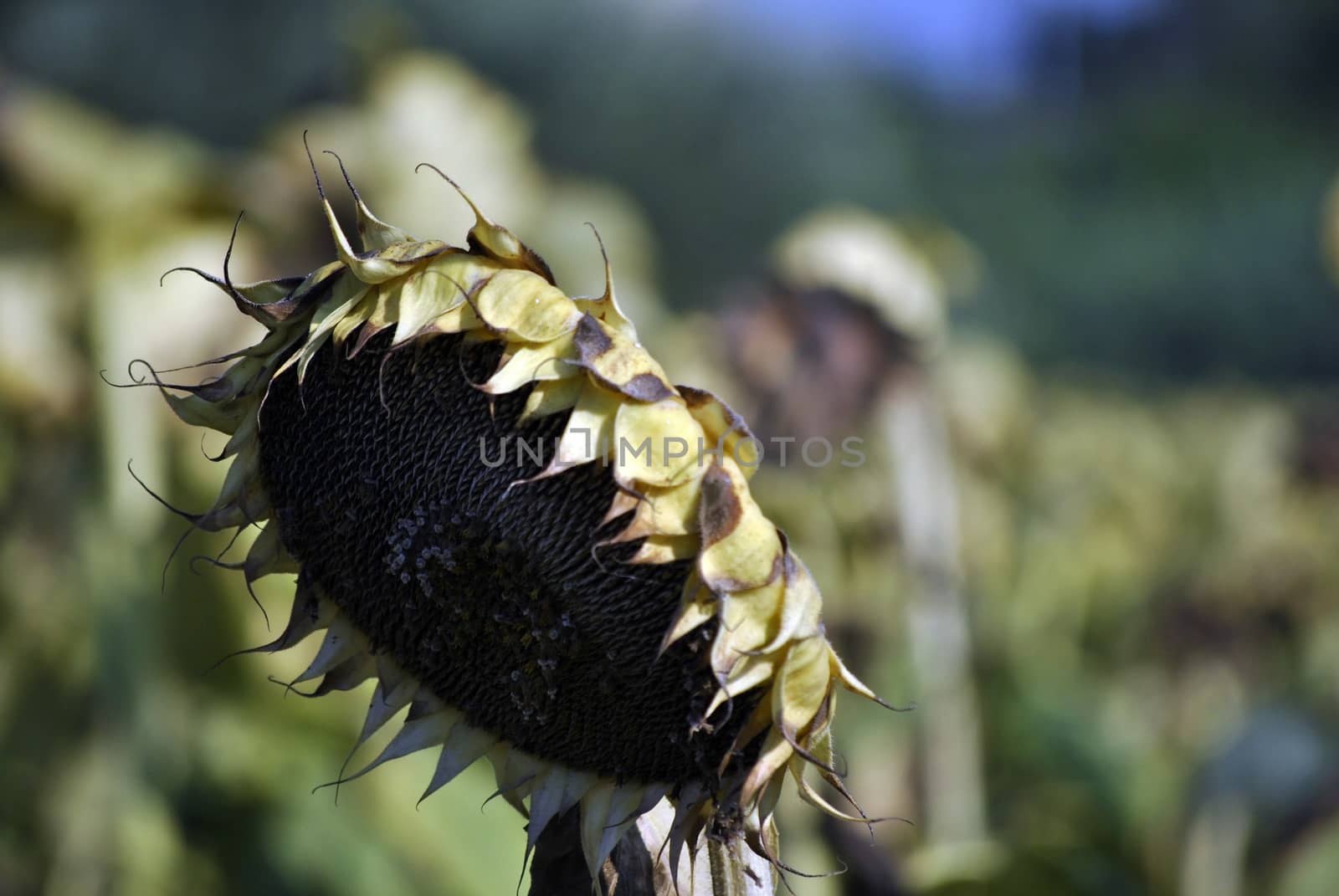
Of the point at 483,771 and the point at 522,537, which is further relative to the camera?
the point at 483,771

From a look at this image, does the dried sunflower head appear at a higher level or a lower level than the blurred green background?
higher

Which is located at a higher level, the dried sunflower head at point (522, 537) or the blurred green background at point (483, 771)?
the dried sunflower head at point (522, 537)

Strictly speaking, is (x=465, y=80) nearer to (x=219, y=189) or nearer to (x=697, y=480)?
(x=219, y=189)

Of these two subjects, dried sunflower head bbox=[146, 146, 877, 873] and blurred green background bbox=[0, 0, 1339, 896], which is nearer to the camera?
dried sunflower head bbox=[146, 146, 877, 873]

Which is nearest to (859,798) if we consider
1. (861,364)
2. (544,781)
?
(861,364)

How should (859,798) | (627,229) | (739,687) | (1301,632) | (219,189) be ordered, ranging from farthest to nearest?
(627,229) < (1301,632) < (859,798) < (219,189) < (739,687)

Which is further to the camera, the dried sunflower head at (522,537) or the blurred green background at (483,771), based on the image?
the blurred green background at (483,771)

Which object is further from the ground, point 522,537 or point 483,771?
point 522,537

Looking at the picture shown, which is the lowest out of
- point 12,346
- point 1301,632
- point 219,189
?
point 1301,632
